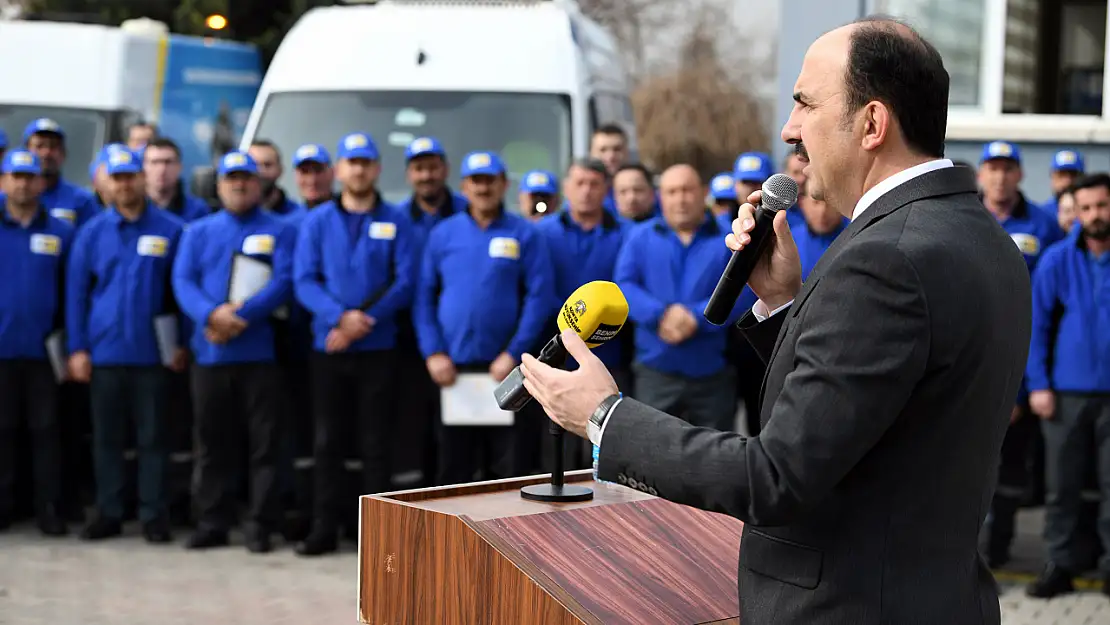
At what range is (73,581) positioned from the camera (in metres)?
7.31

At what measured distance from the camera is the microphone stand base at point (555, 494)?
2.96 meters

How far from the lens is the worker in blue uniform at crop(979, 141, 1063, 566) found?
25.6 feet

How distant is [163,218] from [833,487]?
689 cm

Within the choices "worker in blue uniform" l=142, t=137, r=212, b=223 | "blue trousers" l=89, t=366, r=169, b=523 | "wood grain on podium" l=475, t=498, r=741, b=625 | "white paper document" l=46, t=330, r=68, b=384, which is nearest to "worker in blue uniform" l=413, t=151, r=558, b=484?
"blue trousers" l=89, t=366, r=169, b=523

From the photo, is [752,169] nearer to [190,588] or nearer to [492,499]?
[190,588]

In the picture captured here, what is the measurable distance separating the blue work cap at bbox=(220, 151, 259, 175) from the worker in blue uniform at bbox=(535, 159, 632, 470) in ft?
5.44

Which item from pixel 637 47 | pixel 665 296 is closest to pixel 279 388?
pixel 665 296

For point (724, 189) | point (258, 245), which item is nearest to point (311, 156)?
point (258, 245)

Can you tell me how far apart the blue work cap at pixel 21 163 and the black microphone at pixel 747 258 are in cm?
664

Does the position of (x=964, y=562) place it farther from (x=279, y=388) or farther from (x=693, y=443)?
(x=279, y=388)

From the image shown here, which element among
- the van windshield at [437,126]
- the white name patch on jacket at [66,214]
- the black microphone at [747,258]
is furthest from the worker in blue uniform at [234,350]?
the black microphone at [747,258]

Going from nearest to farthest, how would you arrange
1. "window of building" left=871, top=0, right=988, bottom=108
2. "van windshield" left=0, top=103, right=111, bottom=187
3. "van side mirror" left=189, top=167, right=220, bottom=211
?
1. "van side mirror" left=189, top=167, right=220, bottom=211
2. "window of building" left=871, top=0, right=988, bottom=108
3. "van windshield" left=0, top=103, right=111, bottom=187

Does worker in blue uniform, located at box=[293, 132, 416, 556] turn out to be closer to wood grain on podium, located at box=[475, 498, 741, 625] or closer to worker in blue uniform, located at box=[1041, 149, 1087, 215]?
worker in blue uniform, located at box=[1041, 149, 1087, 215]

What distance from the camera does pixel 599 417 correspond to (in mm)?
2307
